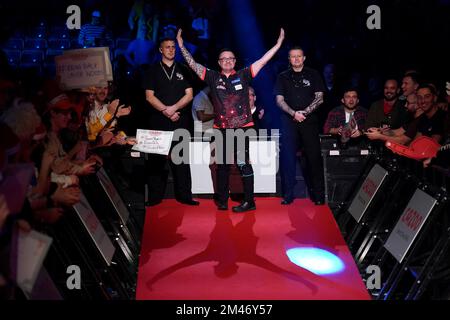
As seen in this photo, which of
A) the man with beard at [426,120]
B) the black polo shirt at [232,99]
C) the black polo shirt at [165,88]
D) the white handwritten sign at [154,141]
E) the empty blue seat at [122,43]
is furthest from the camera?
the empty blue seat at [122,43]

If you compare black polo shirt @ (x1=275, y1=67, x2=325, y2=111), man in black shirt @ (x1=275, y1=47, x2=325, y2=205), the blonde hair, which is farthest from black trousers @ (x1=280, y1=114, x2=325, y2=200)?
the blonde hair

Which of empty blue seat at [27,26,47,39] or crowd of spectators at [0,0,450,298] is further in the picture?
empty blue seat at [27,26,47,39]

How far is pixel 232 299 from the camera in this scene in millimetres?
5809

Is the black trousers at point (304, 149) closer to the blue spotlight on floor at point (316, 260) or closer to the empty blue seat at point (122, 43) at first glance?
the blue spotlight on floor at point (316, 260)

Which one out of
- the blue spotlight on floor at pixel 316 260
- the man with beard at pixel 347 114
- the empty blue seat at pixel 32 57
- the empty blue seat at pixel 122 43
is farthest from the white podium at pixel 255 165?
the empty blue seat at pixel 32 57

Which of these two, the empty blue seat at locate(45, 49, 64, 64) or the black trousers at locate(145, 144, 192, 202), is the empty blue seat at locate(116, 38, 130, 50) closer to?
the empty blue seat at locate(45, 49, 64, 64)

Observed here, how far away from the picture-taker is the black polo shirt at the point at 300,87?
8.42m

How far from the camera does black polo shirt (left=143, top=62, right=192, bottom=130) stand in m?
8.52

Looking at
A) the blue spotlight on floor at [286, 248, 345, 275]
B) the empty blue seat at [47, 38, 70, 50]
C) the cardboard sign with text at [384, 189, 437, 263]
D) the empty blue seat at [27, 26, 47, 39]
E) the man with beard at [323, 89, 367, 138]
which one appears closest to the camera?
the cardboard sign with text at [384, 189, 437, 263]

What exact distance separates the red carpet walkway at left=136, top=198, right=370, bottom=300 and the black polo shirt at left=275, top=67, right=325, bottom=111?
1258 millimetres

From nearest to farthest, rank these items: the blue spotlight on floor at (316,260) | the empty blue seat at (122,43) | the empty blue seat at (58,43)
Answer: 1. the blue spotlight on floor at (316,260)
2. the empty blue seat at (122,43)
3. the empty blue seat at (58,43)
